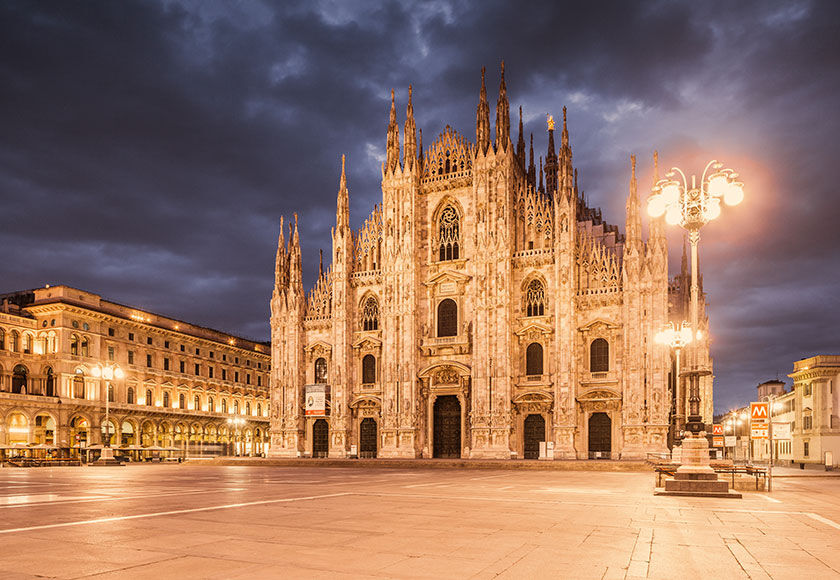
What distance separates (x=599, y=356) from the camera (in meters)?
47.6

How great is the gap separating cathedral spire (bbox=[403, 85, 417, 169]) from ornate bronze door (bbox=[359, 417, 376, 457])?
64.1 ft

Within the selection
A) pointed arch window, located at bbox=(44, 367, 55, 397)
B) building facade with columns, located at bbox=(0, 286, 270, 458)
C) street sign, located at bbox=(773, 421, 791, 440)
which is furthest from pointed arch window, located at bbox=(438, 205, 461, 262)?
pointed arch window, located at bbox=(44, 367, 55, 397)

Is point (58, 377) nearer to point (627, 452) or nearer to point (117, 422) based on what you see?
point (117, 422)

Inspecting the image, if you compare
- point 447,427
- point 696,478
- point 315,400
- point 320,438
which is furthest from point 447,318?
point 696,478

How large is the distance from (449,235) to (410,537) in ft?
143

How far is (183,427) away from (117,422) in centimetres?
986

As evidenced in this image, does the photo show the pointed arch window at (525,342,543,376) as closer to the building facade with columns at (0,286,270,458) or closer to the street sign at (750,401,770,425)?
the street sign at (750,401,770,425)

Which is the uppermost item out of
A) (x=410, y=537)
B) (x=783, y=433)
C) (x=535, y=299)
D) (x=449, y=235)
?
(x=449, y=235)

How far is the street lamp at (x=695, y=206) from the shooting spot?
64.5 ft

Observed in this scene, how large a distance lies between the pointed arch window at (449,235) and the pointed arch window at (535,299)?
6.23 m

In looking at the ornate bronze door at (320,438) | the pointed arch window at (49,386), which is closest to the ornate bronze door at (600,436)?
the ornate bronze door at (320,438)

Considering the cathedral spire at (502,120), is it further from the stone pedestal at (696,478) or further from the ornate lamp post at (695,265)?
the stone pedestal at (696,478)

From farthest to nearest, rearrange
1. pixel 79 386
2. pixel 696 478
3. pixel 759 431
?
pixel 79 386 < pixel 759 431 < pixel 696 478

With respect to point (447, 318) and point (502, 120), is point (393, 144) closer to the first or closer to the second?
point (502, 120)
